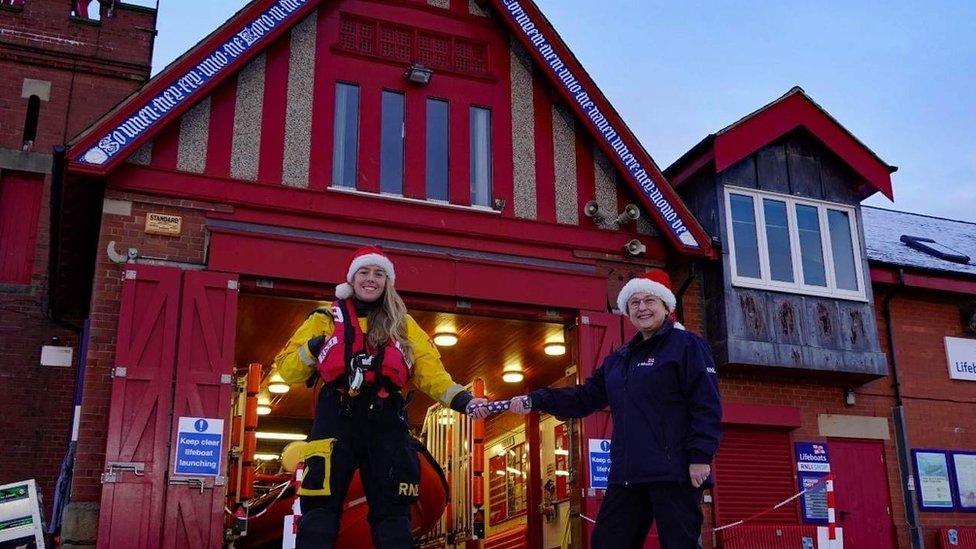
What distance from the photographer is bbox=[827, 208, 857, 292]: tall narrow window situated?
1446cm

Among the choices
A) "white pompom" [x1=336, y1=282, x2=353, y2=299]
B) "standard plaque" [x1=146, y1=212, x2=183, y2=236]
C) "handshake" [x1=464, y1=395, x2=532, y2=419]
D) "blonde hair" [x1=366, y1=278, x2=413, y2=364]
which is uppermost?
"standard plaque" [x1=146, y1=212, x2=183, y2=236]

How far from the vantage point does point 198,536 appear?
1019cm

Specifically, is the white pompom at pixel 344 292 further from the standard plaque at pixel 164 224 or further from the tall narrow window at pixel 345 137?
the tall narrow window at pixel 345 137

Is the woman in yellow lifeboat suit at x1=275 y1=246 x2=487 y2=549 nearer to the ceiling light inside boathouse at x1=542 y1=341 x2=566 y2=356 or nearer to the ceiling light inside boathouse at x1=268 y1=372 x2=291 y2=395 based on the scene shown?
the ceiling light inside boathouse at x1=542 y1=341 x2=566 y2=356

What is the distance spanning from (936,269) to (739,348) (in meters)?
4.05

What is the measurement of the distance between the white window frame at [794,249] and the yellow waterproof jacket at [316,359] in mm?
8234

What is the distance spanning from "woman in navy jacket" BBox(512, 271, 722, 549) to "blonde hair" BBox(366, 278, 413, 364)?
0.88 m

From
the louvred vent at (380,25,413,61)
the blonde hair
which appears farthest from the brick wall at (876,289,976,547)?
the blonde hair

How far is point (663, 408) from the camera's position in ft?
19.2

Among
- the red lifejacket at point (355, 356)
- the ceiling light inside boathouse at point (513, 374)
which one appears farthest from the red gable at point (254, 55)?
the red lifejacket at point (355, 356)

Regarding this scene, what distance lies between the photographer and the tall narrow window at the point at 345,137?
12344 mm

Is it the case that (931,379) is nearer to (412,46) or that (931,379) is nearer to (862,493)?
(862,493)

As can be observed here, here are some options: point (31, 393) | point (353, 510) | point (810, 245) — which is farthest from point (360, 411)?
point (31, 393)

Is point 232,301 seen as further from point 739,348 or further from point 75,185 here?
point 739,348
